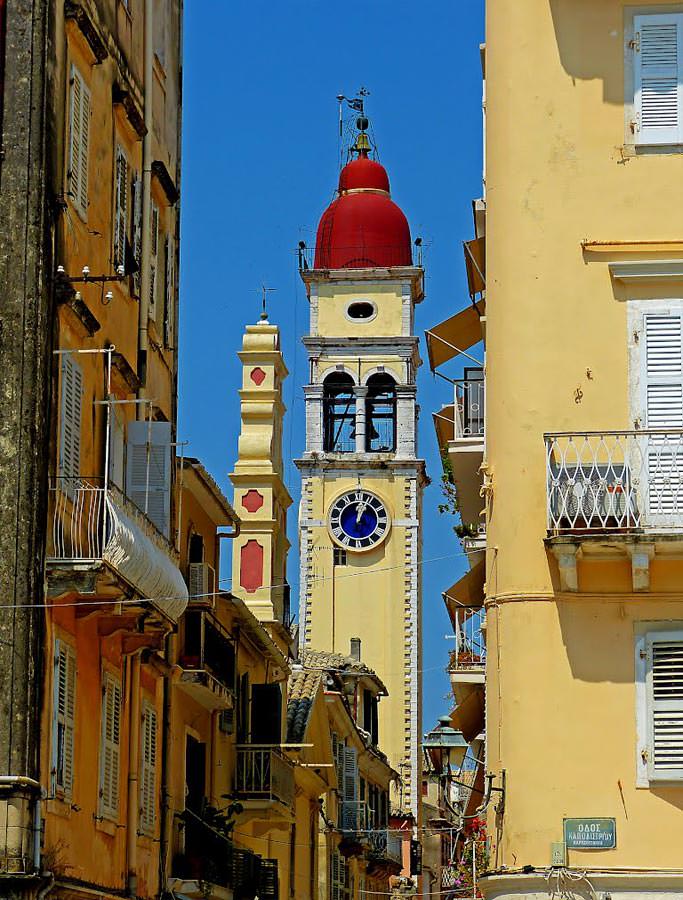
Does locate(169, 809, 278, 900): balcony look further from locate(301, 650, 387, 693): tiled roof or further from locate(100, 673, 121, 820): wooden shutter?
locate(301, 650, 387, 693): tiled roof

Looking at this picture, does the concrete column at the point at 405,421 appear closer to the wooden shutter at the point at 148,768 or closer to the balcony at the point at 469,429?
the wooden shutter at the point at 148,768

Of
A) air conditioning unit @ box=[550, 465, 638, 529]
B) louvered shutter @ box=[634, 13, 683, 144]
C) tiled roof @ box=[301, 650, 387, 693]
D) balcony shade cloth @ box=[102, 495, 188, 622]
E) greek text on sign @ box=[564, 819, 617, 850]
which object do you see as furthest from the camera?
tiled roof @ box=[301, 650, 387, 693]

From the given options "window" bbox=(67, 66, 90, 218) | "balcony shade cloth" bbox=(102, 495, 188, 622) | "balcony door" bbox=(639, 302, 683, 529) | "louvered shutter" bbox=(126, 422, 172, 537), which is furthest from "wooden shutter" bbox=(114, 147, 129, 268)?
"balcony door" bbox=(639, 302, 683, 529)

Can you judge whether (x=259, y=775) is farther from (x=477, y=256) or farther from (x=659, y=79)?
(x=659, y=79)

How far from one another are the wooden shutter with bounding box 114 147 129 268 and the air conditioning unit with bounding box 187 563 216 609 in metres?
6.71

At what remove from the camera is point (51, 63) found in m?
23.0

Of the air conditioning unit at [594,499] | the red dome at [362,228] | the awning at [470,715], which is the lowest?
the awning at [470,715]

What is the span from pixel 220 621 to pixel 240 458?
10663mm

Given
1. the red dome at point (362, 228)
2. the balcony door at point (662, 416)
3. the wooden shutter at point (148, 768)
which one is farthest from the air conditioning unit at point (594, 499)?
the red dome at point (362, 228)

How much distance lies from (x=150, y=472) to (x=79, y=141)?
488cm

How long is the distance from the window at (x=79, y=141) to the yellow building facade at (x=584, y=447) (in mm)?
4972

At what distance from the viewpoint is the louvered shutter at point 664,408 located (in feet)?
69.4

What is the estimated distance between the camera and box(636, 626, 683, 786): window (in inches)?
816

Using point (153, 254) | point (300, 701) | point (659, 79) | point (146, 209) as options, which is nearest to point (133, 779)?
point (153, 254)
